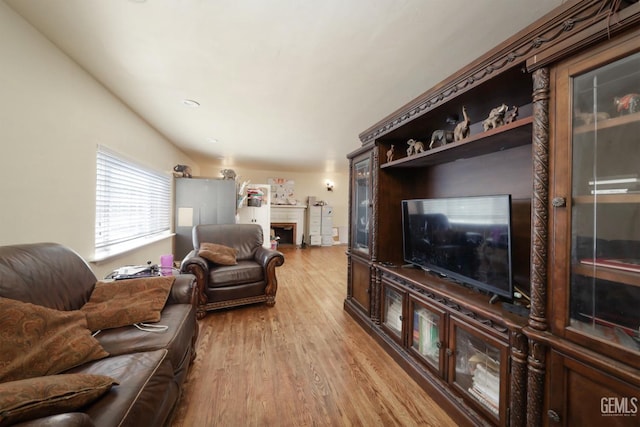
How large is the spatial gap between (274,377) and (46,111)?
2.47 meters

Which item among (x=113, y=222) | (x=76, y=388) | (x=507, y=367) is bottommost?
(x=507, y=367)

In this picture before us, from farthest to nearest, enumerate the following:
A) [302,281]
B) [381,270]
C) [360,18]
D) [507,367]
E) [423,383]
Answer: [302,281]
[381,270]
[423,383]
[360,18]
[507,367]

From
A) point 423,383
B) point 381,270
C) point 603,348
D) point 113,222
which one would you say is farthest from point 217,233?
point 603,348

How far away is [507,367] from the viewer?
3.58 feet

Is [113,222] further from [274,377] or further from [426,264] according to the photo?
[426,264]

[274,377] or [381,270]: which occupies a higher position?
[381,270]

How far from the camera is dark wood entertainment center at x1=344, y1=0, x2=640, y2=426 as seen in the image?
2.66 ft

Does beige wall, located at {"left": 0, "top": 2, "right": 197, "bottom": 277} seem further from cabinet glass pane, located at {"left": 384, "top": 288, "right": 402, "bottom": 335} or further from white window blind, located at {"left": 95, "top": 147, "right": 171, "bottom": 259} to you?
cabinet glass pane, located at {"left": 384, "top": 288, "right": 402, "bottom": 335}

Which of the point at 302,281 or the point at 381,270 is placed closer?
the point at 381,270

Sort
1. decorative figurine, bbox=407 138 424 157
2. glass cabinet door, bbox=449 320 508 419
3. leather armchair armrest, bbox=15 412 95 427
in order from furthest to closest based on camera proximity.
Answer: decorative figurine, bbox=407 138 424 157 < glass cabinet door, bbox=449 320 508 419 < leather armchair armrest, bbox=15 412 95 427

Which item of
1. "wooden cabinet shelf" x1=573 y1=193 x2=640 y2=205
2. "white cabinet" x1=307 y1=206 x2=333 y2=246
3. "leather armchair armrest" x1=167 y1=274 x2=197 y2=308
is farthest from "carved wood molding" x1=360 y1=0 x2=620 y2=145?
"white cabinet" x1=307 y1=206 x2=333 y2=246

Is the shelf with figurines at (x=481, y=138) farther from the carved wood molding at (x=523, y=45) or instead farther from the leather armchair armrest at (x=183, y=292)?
the leather armchair armrest at (x=183, y=292)

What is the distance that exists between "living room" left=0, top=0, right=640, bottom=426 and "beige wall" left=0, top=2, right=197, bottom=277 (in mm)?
13

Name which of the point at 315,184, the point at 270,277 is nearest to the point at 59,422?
the point at 270,277
